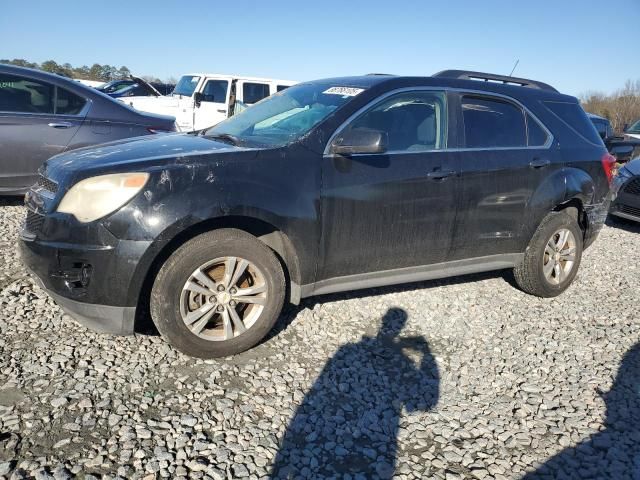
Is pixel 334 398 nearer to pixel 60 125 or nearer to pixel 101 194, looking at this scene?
pixel 101 194

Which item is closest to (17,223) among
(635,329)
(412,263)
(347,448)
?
(412,263)

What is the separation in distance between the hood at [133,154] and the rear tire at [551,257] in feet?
9.13

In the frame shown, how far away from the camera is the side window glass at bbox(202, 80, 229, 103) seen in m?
12.2

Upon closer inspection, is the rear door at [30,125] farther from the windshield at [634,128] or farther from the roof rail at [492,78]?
the windshield at [634,128]

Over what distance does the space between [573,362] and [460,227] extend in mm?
1238

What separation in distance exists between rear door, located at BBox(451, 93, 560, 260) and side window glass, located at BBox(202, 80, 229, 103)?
930 cm

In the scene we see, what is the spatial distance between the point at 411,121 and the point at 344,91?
549 millimetres

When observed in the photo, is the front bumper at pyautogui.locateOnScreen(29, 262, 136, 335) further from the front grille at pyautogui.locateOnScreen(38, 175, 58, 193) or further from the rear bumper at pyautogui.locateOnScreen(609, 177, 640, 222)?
the rear bumper at pyautogui.locateOnScreen(609, 177, 640, 222)

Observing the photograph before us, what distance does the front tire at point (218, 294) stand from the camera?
111 inches

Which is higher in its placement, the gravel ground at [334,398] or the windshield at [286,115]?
the windshield at [286,115]

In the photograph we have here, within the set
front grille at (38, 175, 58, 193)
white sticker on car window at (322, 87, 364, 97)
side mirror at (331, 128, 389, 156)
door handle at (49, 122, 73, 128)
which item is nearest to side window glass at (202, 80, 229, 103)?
door handle at (49, 122, 73, 128)

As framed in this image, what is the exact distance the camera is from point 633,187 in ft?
26.0

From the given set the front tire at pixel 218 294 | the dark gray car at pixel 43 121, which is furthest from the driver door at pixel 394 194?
the dark gray car at pixel 43 121

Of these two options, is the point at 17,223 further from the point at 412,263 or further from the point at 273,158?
the point at 412,263
